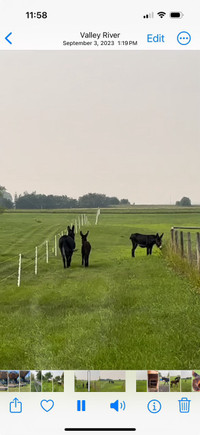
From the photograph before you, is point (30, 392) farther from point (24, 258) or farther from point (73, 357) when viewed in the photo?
point (24, 258)

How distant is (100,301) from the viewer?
→ 5500 millimetres

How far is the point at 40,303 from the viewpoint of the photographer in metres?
5.50

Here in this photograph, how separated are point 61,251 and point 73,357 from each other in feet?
10.3

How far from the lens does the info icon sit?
148 inches

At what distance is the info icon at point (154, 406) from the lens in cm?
375

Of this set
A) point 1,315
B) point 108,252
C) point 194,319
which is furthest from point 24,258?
point 194,319

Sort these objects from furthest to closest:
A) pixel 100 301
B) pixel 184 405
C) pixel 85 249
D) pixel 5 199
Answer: pixel 85 249 → pixel 100 301 → pixel 5 199 → pixel 184 405

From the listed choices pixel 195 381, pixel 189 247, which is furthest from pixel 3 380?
pixel 189 247

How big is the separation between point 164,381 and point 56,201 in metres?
2.07

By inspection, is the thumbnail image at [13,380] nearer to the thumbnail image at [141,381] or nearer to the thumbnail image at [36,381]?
the thumbnail image at [36,381]
